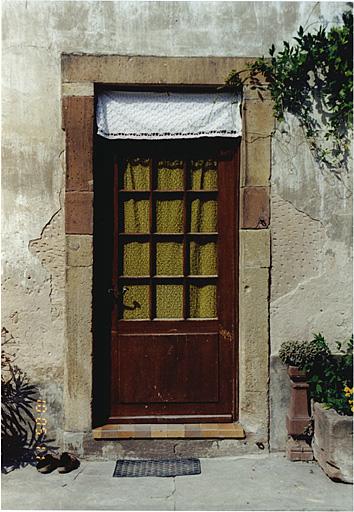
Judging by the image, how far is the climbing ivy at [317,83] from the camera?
511 centimetres

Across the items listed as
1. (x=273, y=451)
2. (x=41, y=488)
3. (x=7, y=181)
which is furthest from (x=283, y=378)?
(x=7, y=181)

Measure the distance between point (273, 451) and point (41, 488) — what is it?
6.02 feet

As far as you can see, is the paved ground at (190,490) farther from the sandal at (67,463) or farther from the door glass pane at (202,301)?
the door glass pane at (202,301)

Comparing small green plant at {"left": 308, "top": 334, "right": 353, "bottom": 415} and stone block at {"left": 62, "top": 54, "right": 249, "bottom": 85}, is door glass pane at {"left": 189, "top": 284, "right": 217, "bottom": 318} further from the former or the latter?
stone block at {"left": 62, "top": 54, "right": 249, "bottom": 85}

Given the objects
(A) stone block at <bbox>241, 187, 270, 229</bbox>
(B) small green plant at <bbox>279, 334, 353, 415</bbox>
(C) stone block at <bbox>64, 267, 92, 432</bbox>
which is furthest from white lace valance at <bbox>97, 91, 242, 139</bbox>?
(B) small green plant at <bbox>279, 334, 353, 415</bbox>

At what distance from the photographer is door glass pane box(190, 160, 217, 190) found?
17.5ft

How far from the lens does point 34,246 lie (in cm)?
520

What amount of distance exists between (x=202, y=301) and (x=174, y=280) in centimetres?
29

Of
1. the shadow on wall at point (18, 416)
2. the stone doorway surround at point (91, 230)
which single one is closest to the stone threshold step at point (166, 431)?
the stone doorway surround at point (91, 230)

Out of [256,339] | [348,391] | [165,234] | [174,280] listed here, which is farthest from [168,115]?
[348,391]

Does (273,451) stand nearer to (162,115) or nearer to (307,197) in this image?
(307,197)

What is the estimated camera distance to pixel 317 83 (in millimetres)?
5211

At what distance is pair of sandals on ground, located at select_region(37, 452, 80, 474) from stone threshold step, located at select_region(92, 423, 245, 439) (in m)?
0.28

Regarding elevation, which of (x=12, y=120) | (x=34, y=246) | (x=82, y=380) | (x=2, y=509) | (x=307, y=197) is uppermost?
(x=12, y=120)
